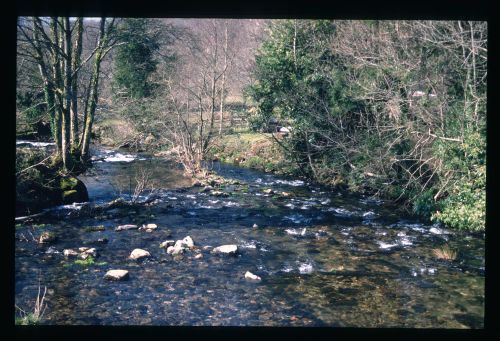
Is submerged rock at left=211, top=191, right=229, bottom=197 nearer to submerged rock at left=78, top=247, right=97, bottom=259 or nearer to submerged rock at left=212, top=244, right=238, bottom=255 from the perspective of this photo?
submerged rock at left=212, top=244, right=238, bottom=255

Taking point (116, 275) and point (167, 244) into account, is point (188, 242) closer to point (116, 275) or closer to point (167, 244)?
point (167, 244)

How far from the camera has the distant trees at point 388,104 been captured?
8.99 m

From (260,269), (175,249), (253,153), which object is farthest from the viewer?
(253,153)

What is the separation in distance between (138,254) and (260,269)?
2.09 m

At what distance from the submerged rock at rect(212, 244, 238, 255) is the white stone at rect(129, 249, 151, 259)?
1.18 metres

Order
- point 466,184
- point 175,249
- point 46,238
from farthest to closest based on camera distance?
point 466,184 < point 46,238 < point 175,249

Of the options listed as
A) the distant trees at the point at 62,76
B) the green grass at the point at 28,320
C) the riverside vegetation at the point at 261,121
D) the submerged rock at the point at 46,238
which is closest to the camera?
the green grass at the point at 28,320

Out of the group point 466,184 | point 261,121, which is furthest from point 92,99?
point 466,184

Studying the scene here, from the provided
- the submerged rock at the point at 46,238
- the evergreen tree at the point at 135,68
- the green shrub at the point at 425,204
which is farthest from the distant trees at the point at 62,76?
the green shrub at the point at 425,204

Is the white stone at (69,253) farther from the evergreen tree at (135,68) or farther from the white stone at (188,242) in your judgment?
the evergreen tree at (135,68)

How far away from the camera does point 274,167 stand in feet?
52.6

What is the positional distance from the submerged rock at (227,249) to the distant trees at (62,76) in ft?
16.0

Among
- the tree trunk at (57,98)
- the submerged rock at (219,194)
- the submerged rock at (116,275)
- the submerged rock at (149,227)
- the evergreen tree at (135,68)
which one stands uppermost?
the evergreen tree at (135,68)

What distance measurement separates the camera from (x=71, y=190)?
10.5 m
